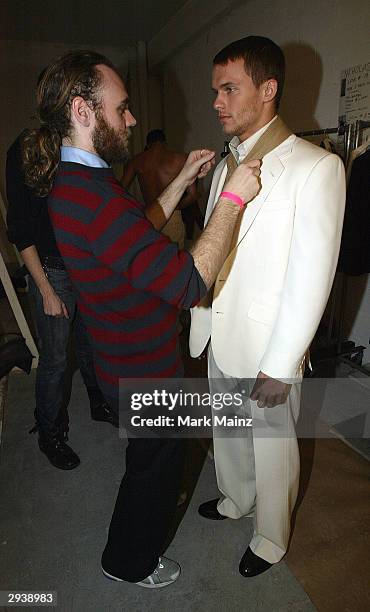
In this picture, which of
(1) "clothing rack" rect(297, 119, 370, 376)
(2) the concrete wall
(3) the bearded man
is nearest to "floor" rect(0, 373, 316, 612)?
(3) the bearded man

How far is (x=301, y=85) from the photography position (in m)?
2.67

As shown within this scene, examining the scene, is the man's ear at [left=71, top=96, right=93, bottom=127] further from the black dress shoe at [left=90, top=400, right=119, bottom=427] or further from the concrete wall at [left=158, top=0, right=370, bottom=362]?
the concrete wall at [left=158, top=0, right=370, bottom=362]

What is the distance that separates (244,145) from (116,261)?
65 cm

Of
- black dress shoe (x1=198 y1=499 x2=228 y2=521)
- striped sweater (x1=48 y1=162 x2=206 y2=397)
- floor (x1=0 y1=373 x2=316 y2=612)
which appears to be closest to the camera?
striped sweater (x1=48 y1=162 x2=206 y2=397)

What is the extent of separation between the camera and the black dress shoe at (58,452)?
189 cm

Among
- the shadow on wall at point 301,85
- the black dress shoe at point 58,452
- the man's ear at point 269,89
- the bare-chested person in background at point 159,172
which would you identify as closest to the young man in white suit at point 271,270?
the man's ear at point 269,89

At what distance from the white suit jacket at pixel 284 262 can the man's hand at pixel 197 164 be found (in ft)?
0.87

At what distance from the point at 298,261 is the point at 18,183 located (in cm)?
132

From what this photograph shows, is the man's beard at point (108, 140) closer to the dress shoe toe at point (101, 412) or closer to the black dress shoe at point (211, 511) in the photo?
the black dress shoe at point (211, 511)

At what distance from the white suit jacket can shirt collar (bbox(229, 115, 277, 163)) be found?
11cm

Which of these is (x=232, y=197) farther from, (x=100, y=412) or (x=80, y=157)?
(x=100, y=412)

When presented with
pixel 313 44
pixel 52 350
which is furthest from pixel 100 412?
pixel 313 44

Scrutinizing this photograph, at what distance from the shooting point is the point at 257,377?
3.80ft

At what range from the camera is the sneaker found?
4.37ft
